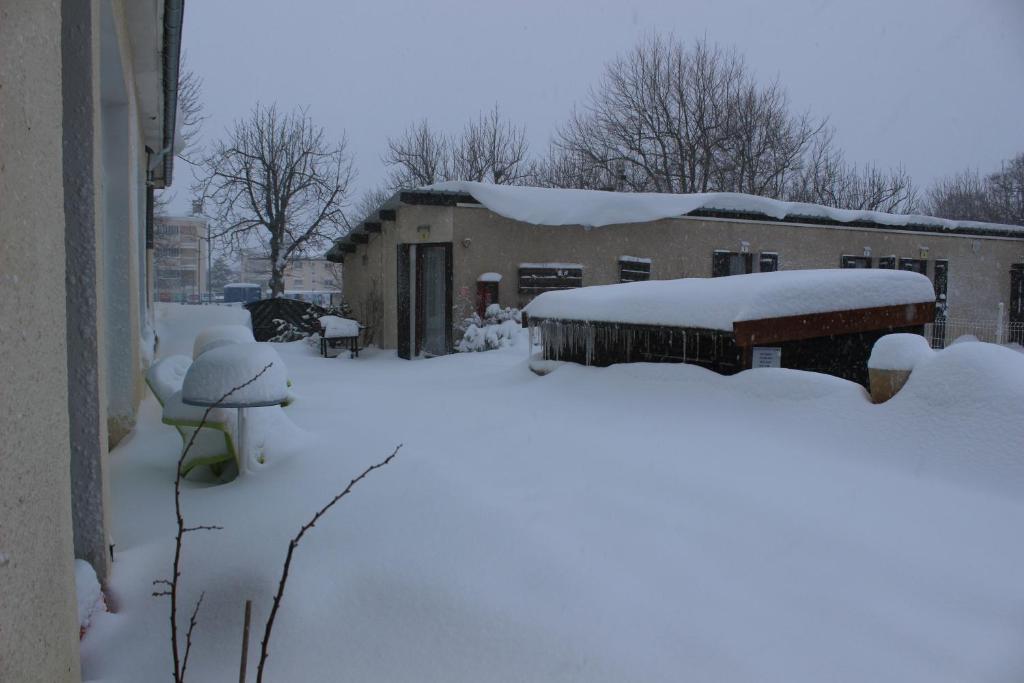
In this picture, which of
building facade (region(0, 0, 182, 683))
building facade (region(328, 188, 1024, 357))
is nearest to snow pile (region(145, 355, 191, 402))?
building facade (region(0, 0, 182, 683))

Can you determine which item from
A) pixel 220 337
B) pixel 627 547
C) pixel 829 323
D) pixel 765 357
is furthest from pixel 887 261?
pixel 627 547

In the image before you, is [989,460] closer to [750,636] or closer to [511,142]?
[750,636]

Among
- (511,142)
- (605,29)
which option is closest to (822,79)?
(605,29)

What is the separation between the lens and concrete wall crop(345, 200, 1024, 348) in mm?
11805

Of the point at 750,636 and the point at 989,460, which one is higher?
the point at 989,460

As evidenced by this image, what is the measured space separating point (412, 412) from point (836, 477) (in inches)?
114

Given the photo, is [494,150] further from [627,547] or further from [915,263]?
[627,547]

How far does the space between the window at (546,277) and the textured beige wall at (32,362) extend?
10.7 meters

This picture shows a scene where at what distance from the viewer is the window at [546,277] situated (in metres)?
12.1

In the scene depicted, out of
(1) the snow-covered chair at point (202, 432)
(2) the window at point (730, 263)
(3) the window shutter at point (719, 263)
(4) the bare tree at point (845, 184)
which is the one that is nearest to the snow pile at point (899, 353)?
(1) the snow-covered chair at point (202, 432)

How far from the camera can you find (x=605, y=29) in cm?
2752

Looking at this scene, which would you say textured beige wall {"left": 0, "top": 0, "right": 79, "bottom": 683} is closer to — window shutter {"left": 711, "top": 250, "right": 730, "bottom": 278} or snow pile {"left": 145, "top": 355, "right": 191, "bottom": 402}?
snow pile {"left": 145, "top": 355, "right": 191, "bottom": 402}

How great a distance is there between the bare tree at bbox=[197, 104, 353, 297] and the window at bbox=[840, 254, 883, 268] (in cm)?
1843

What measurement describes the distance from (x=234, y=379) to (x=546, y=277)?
9276mm
